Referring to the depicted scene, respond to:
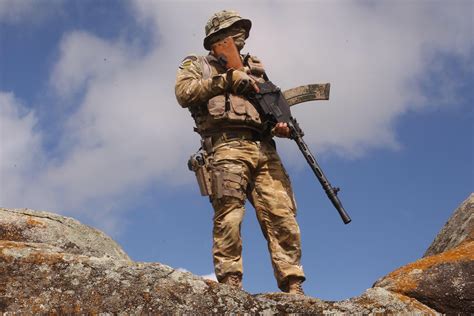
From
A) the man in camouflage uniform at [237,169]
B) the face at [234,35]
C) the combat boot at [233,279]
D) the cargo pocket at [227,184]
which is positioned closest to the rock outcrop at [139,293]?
the combat boot at [233,279]

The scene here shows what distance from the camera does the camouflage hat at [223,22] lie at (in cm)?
841

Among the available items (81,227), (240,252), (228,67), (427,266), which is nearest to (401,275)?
(427,266)

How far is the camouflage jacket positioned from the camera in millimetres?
7844

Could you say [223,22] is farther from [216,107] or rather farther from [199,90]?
[216,107]

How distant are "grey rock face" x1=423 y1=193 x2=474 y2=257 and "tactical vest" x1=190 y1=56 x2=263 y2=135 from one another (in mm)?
2786

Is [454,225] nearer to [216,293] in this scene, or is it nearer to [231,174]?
[231,174]

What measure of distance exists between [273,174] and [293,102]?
1.23 meters

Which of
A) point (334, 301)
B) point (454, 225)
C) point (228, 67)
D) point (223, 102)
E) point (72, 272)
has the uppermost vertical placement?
point (228, 67)

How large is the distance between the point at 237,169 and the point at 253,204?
0.53 m

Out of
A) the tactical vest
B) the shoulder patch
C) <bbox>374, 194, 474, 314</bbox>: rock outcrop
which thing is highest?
the shoulder patch

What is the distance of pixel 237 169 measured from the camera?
25.3 ft

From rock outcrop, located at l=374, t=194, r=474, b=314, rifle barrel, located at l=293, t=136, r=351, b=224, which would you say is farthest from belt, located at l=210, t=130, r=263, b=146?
rock outcrop, located at l=374, t=194, r=474, b=314

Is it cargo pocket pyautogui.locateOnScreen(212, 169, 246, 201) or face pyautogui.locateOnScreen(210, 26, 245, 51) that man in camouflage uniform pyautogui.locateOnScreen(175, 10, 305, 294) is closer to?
cargo pocket pyautogui.locateOnScreen(212, 169, 246, 201)

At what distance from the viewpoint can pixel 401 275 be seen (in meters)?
7.35
